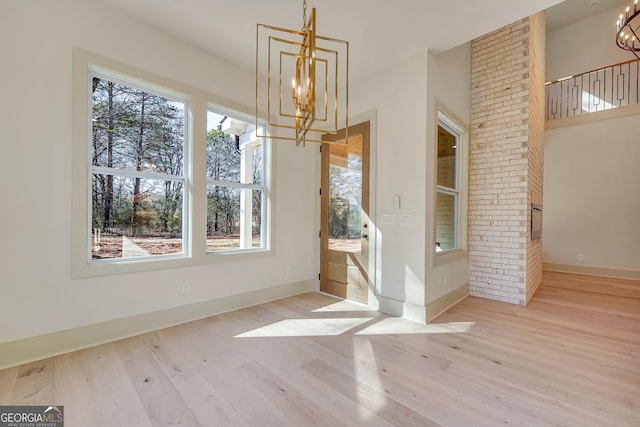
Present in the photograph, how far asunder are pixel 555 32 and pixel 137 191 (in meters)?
9.40

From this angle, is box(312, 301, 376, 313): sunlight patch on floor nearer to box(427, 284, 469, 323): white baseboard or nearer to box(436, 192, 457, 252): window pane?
box(427, 284, 469, 323): white baseboard

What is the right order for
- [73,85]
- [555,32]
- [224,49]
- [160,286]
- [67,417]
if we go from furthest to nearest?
[555,32] < [224,49] < [160,286] < [73,85] < [67,417]

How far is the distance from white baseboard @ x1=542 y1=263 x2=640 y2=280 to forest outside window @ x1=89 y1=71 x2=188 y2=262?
7411 millimetres

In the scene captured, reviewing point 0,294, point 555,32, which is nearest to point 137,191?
point 0,294

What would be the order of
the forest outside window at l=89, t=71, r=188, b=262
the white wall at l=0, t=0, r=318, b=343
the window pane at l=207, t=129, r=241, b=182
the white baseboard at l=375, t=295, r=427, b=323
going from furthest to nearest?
the window pane at l=207, t=129, r=241, b=182 < the white baseboard at l=375, t=295, r=427, b=323 < the forest outside window at l=89, t=71, r=188, b=262 < the white wall at l=0, t=0, r=318, b=343

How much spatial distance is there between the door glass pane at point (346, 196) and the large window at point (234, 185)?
3.32ft

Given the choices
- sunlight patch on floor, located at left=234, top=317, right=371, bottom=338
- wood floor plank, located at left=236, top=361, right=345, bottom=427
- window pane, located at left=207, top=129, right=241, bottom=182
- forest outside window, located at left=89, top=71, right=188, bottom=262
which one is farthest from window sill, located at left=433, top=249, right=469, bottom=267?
forest outside window, located at left=89, top=71, right=188, bottom=262

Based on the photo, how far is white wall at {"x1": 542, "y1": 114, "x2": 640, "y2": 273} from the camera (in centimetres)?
526

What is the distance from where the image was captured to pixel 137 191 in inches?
110

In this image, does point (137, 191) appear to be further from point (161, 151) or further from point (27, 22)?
point (27, 22)

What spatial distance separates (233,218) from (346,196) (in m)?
1.57

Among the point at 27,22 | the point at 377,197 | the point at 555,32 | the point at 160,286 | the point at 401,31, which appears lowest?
the point at 160,286

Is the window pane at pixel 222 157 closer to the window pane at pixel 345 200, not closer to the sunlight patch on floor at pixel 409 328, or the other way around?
the window pane at pixel 345 200

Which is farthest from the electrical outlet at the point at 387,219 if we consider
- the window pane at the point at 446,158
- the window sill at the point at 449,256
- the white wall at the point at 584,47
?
the white wall at the point at 584,47
